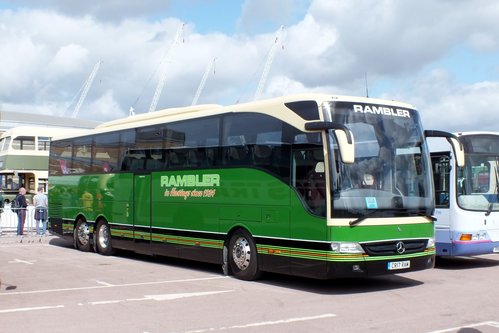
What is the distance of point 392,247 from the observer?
10.5 m

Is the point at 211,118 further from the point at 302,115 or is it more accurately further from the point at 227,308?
the point at 227,308

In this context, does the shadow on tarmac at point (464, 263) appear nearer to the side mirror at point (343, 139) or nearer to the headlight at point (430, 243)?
the headlight at point (430, 243)

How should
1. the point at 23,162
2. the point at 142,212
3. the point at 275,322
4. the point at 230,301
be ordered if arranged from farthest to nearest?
the point at 23,162
the point at 142,212
the point at 230,301
the point at 275,322

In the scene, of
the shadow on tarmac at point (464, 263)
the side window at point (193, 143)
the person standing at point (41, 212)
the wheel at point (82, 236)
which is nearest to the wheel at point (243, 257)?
the side window at point (193, 143)

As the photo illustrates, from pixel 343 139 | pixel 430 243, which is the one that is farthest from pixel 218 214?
pixel 430 243

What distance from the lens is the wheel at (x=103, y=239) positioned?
1691 cm

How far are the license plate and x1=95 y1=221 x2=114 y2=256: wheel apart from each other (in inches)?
348

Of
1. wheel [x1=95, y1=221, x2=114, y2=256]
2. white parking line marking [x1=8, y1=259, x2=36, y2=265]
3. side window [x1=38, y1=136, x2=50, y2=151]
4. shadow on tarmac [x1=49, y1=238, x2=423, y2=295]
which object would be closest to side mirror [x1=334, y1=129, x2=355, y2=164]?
shadow on tarmac [x1=49, y1=238, x2=423, y2=295]

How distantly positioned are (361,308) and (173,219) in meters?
6.13

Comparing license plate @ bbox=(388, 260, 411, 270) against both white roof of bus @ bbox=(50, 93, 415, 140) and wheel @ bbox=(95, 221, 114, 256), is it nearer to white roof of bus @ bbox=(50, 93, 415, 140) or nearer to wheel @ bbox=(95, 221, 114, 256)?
white roof of bus @ bbox=(50, 93, 415, 140)

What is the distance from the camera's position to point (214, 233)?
1263 centimetres

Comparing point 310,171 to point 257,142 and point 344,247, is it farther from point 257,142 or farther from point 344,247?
point 257,142

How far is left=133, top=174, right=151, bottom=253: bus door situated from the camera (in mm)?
14945

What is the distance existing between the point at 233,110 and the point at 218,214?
210 cm
